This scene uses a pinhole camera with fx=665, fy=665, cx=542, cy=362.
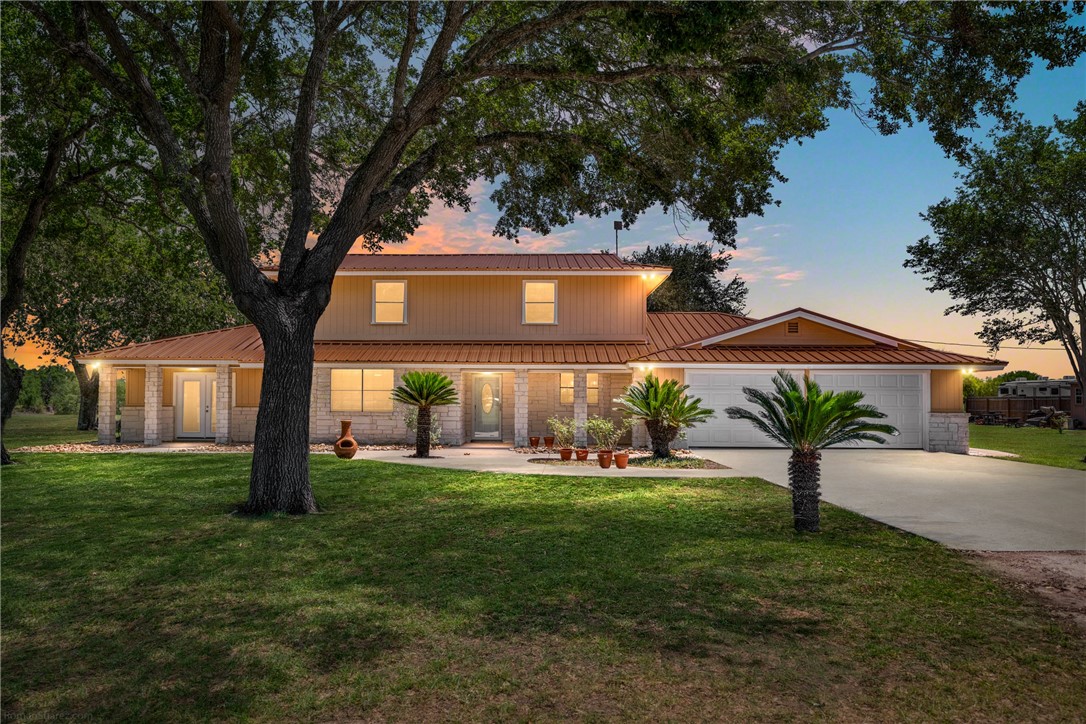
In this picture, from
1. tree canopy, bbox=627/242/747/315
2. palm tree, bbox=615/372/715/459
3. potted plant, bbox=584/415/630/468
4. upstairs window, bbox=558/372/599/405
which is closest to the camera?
potted plant, bbox=584/415/630/468

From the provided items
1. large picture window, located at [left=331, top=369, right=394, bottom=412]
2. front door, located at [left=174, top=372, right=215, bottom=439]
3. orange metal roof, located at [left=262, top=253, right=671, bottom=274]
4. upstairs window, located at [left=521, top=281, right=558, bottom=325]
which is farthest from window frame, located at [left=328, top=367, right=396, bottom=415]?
upstairs window, located at [left=521, top=281, right=558, bottom=325]

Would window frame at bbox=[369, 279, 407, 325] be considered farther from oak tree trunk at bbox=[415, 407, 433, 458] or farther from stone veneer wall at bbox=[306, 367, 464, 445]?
oak tree trunk at bbox=[415, 407, 433, 458]

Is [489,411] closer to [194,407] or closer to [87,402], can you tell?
[194,407]

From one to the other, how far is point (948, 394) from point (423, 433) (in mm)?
16517

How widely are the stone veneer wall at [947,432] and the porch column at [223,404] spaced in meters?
22.7

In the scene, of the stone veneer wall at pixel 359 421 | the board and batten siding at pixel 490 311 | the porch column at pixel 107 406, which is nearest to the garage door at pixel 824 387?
the board and batten siding at pixel 490 311

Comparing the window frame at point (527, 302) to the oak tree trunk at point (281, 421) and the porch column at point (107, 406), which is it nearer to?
the oak tree trunk at point (281, 421)

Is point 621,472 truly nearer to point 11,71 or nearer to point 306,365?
point 306,365

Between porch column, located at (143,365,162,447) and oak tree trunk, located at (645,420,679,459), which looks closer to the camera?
oak tree trunk, located at (645,420,679,459)

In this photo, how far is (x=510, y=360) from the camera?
21.0 metres

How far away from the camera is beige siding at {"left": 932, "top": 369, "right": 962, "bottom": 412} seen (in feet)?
69.6

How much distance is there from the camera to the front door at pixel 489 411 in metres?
23.3

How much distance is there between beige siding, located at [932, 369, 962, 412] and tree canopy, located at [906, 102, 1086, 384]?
15.0ft

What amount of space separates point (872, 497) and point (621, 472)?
531 cm
